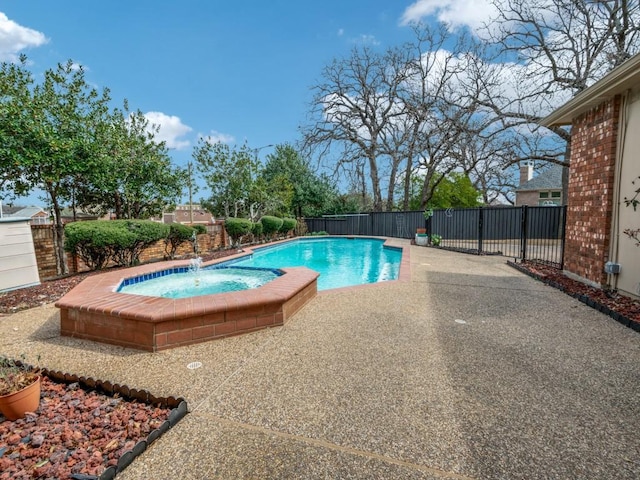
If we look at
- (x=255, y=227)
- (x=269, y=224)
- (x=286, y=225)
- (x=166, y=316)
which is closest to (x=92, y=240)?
(x=166, y=316)

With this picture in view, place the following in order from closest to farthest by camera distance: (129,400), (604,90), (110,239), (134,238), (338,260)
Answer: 1. (129,400)
2. (604,90)
3. (110,239)
4. (134,238)
5. (338,260)

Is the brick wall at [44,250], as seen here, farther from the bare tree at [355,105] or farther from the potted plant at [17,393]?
the bare tree at [355,105]

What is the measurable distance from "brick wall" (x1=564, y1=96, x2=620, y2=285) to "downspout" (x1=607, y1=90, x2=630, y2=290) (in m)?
0.06

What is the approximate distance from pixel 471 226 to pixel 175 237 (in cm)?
1391

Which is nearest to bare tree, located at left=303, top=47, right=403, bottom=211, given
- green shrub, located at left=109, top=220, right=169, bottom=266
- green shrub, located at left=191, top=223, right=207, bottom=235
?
green shrub, located at left=191, top=223, right=207, bottom=235

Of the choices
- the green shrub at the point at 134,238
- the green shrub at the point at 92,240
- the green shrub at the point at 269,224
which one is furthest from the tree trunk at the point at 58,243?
the green shrub at the point at 269,224

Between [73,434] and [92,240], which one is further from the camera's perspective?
[92,240]

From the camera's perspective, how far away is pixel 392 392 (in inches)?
98.3

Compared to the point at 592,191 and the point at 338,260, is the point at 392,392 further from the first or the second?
the point at 338,260

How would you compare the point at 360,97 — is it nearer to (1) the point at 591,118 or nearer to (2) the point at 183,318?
(1) the point at 591,118

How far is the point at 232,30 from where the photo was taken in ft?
33.5

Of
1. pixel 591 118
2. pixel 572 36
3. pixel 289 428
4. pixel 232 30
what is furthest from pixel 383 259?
pixel 572 36

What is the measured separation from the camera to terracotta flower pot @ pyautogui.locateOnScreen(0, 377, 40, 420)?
2.07 m

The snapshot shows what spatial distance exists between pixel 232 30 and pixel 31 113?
6.30 meters
